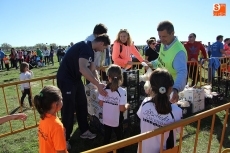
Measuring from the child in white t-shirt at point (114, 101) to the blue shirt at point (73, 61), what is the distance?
1.63ft

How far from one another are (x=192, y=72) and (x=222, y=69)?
5.78 feet

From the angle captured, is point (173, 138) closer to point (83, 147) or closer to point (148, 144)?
point (148, 144)

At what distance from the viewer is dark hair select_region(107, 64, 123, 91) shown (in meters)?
3.53

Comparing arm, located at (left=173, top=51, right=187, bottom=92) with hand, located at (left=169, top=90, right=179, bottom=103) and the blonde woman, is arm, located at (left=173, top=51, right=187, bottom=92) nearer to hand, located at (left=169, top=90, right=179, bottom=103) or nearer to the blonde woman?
hand, located at (left=169, top=90, right=179, bottom=103)

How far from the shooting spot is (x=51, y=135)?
2.33 meters

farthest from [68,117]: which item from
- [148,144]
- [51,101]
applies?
[148,144]

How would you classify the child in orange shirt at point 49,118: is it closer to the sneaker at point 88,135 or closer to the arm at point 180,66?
the arm at point 180,66

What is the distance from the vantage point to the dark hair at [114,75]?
3.53 metres

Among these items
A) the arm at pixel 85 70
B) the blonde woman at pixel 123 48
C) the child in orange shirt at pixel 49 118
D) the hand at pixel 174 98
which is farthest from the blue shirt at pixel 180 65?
the blonde woman at pixel 123 48

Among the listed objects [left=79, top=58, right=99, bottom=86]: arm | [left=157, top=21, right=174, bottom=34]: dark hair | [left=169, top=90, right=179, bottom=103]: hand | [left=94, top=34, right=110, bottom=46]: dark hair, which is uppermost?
[left=157, top=21, right=174, bottom=34]: dark hair

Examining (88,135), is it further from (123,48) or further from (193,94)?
(193,94)

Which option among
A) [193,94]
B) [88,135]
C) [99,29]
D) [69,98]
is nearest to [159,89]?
[99,29]

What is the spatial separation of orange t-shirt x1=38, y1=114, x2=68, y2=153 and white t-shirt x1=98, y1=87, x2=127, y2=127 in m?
1.41

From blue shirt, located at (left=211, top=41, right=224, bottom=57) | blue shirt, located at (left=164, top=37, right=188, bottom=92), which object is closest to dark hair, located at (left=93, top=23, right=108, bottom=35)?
blue shirt, located at (left=164, top=37, right=188, bottom=92)
